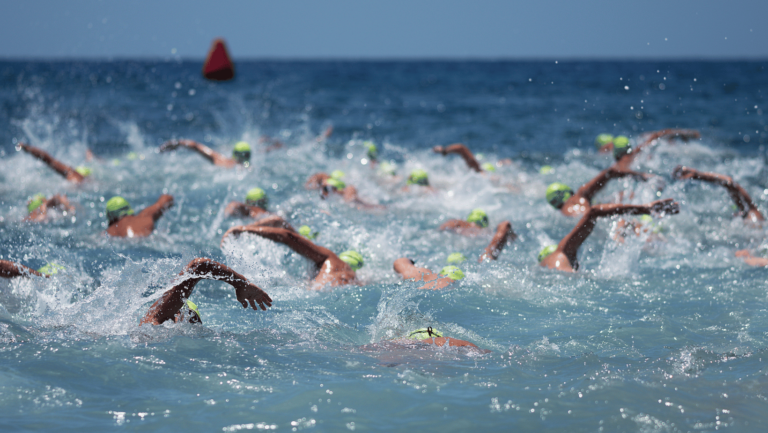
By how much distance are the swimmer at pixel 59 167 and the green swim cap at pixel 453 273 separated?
22.1 feet

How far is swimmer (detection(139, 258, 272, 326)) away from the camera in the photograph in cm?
460

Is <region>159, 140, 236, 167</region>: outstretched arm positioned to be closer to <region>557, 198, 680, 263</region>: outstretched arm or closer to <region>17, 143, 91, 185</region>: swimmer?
<region>17, 143, 91, 185</region>: swimmer

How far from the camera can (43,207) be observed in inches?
364

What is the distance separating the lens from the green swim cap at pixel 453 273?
656cm

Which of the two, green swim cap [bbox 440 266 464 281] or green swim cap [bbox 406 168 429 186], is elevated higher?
green swim cap [bbox 406 168 429 186]

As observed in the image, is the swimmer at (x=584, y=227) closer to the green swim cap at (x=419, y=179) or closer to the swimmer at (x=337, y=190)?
the swimmer at (x=337, y=190)

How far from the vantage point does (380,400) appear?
417 centimetres

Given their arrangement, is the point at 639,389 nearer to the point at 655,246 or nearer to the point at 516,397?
the point at 516,397

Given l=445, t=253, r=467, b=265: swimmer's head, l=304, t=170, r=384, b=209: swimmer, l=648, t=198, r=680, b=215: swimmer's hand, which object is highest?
l=304, t=170, r=384, b=209: swimmer

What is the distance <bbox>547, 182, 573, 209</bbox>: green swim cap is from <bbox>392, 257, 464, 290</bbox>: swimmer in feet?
9.15

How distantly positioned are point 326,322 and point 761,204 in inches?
349

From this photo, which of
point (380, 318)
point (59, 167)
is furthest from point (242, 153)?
point (380, 318)

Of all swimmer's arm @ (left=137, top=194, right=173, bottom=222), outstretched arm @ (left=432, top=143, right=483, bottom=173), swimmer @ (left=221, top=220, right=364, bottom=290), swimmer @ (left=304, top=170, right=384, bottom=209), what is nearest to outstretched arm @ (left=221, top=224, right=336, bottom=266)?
swimmer @ (left=221, top=220, right=364, bottom=290)

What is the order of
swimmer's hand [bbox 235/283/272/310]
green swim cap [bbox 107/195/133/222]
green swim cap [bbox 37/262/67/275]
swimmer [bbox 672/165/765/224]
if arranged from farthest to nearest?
green swim cap [bbox 107/195/133/222] → swimmer [bbox 672/165/765/224] → green swim cap [bbox 37/262/67/275] → swimmer's hand [bbox 235/283/272/310]
